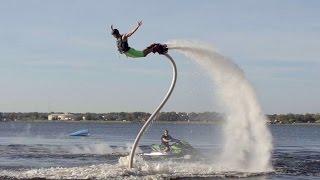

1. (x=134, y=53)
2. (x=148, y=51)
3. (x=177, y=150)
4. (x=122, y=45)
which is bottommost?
(x=177, y=150)

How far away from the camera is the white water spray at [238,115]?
30.2m

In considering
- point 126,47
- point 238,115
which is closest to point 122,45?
point 126,47

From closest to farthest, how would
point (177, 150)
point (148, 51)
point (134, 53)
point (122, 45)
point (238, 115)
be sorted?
point (122, 45) → point (134, 53) → point (148, 51) → point (238, 115) → point (177, 150)

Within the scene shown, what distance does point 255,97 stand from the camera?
104 feet

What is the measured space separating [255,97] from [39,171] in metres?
10.9

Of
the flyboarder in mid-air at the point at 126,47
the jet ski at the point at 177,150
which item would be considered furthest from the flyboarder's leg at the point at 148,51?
the jet ski at the point at 177,150

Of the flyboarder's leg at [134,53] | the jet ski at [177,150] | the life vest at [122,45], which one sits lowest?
the jet ski at [177,150]

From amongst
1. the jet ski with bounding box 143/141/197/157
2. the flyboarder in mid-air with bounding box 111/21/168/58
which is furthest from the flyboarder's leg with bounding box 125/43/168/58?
the jet ski with bounding box 143/141/197/157

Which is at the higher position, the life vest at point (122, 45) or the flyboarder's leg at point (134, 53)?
the life vest at point (122, 45)

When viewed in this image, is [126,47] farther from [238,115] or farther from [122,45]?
[238,115]

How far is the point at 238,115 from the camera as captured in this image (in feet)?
105

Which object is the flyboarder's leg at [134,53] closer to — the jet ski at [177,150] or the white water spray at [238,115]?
the white water spray at [238,115]

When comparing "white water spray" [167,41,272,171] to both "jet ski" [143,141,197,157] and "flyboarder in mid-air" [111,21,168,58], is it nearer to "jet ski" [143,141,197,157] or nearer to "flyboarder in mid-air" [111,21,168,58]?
"flyboarder in mid-air" [111,21,168,58]

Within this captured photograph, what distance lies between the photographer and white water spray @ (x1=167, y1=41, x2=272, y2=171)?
1190 inches
